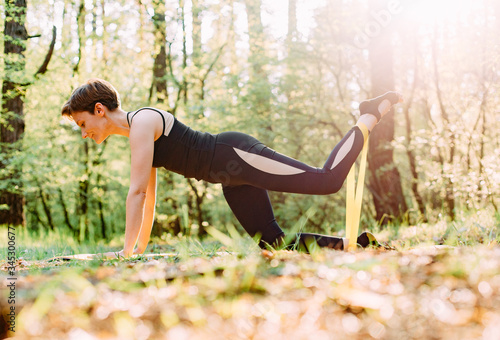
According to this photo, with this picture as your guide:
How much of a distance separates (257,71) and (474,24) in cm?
511

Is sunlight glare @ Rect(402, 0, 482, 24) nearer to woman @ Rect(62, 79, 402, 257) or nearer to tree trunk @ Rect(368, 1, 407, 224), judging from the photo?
tree trunk @ Rect(368, 1, 407, 224)

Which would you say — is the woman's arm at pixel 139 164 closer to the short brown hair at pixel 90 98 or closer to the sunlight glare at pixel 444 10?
the short brown hair at pixel 90 98

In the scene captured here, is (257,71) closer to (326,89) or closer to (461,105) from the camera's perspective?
(326,89)

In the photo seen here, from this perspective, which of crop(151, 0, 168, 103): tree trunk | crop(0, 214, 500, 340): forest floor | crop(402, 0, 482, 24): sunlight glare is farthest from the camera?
crop(151, 0, 168, 103): tree trunk

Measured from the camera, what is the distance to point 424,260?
59.8 inches

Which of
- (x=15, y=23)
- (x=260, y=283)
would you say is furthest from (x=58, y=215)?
(x=260, y=283)

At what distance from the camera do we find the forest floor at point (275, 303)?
103cm

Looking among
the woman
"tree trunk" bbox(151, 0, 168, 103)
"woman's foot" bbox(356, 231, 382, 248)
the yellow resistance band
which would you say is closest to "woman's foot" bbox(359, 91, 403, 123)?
the yellow resistance band

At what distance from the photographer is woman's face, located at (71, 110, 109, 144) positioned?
287 centimetres

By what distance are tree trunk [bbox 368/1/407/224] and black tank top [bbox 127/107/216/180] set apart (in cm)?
492

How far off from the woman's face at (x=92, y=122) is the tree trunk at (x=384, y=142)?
536cm

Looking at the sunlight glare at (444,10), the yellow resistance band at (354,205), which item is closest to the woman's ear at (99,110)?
the yellow resistance band at (354,205)

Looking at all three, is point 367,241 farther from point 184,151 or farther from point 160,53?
point 160,53

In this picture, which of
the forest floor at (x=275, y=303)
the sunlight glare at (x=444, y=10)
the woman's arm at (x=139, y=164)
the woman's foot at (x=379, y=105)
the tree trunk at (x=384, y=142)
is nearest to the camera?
the forest floor at (x=275, y=303)
